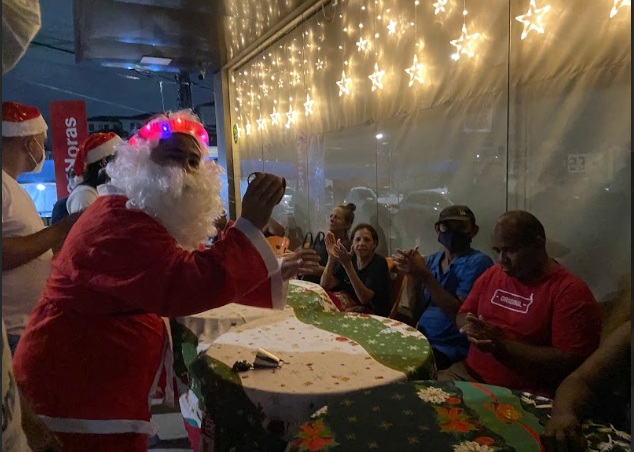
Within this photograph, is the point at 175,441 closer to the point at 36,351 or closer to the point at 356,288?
the point at 356,288

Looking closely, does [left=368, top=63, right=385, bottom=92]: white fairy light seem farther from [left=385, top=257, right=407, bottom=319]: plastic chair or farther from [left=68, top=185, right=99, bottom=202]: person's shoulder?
[left=68, top=185, right=99, bottom=202]: person's shoulder

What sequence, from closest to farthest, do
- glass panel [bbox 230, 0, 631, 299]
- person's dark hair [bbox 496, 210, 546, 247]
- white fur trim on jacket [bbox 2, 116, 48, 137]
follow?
person's dark hair [bbox 496, 210, 546, 247]
glass panel [bbox 230, 0, 631, 299]
white fur trim on jacket [bbox 2, 116, 48, 137]

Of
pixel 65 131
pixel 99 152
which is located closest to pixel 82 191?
pixel 99 152

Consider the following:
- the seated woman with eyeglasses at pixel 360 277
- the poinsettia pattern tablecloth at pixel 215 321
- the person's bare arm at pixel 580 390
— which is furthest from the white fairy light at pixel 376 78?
the person's bare arm at pixel 580 390

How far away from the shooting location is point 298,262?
6.00 feet

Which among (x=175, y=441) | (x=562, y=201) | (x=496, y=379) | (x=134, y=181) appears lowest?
(x=175, y=441)

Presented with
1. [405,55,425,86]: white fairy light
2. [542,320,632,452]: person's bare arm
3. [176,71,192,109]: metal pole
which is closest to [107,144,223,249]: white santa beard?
[542,320,632,452]: person's bare arm

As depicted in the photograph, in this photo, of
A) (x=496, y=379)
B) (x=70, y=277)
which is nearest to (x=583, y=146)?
(x=496, y=379)

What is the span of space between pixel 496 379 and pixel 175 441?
209cm

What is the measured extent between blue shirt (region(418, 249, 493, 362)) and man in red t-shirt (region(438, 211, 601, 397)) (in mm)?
370

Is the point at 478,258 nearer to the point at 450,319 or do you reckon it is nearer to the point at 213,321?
the point at 450,319

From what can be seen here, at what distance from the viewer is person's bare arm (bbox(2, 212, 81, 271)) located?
1964mm

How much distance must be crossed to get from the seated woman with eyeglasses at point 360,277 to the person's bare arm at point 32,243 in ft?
6.25

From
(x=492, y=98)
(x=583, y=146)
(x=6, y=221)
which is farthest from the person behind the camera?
(x=492, y=98)
